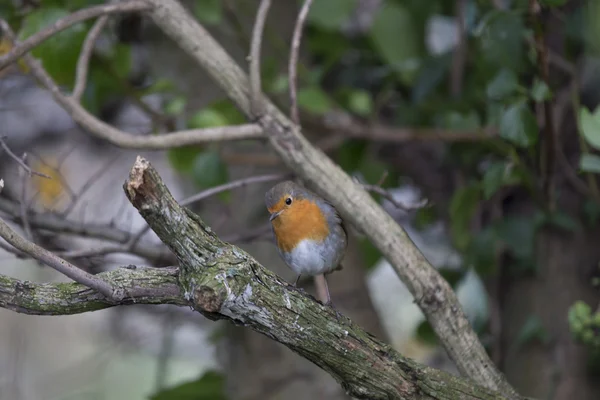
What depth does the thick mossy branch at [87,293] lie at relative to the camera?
133cm

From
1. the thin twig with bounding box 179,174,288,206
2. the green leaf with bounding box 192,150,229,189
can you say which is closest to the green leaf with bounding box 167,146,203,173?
the green leaf with bounding box 192,150,229,189

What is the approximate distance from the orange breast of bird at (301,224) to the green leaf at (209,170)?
0.32 m

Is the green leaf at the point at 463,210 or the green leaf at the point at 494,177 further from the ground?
the green leaf at the point at 463,210

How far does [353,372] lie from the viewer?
1.50m

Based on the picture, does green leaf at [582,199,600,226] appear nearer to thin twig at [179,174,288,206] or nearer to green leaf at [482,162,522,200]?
green leaf at [482,162,522,200]

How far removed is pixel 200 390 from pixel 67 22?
1.52 metres

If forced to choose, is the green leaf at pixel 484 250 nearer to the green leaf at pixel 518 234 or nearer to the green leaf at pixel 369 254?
the green leaf at pixel 518 234

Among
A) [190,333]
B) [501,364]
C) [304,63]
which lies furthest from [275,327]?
[190,333]

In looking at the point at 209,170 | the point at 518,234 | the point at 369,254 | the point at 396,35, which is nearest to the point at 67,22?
the point at 209,170

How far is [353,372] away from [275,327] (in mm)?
229

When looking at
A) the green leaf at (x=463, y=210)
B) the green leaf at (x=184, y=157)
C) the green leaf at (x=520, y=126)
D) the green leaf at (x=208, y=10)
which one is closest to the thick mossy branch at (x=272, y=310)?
the green leaf at (x=520, y=126)

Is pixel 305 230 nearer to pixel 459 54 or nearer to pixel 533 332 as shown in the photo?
pixel 533 332

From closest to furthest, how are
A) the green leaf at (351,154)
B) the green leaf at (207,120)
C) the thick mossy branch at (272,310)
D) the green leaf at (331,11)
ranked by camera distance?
the thick mossy branch at (272,310) < the green leaf at (207,120) < the green leaf at (331,11) < the green leaf at (351,154)

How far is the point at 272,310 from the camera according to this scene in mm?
1366
